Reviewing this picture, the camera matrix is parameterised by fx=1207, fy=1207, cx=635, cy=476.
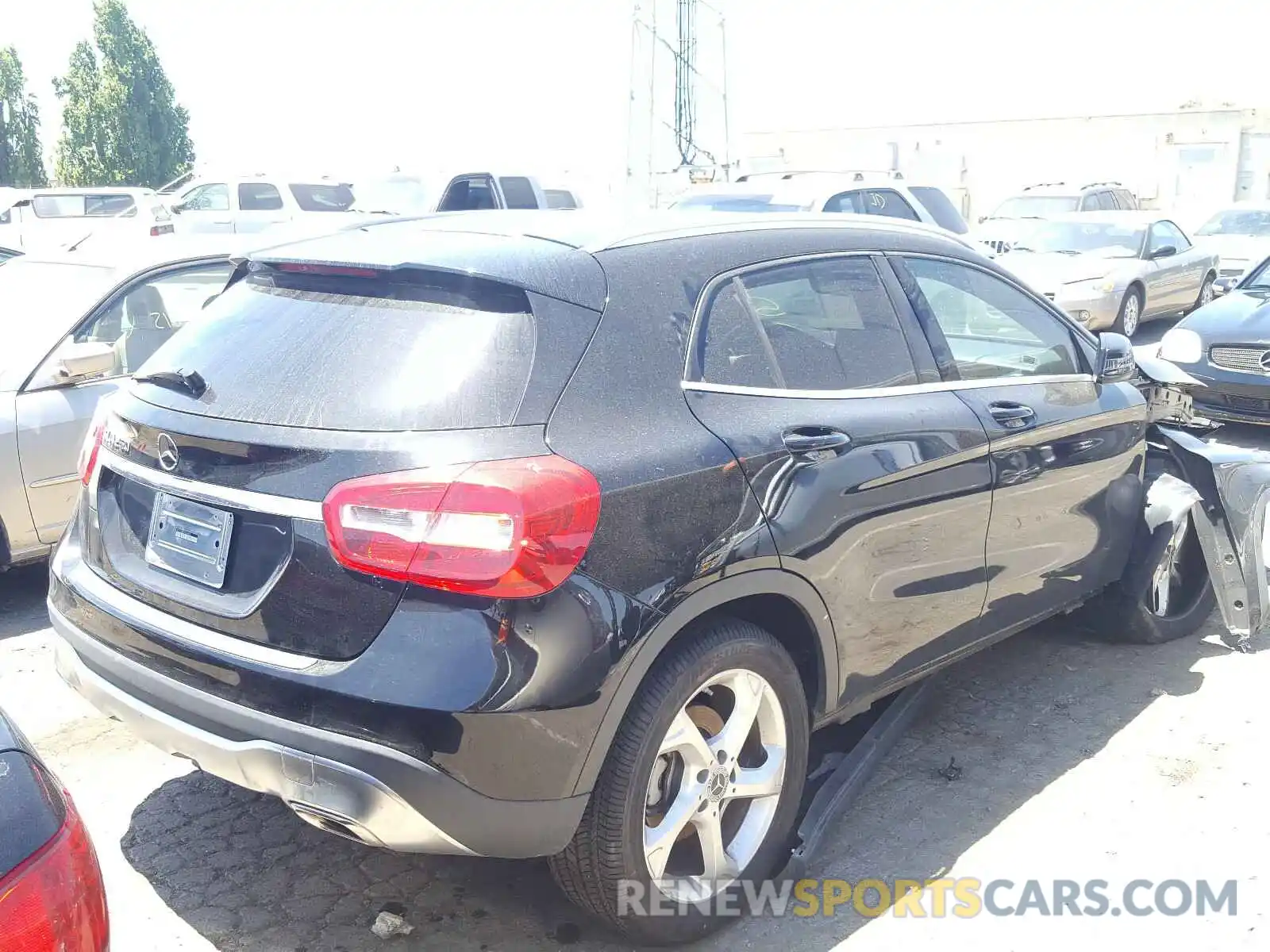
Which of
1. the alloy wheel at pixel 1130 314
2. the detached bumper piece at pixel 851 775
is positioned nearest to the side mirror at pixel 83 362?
the detached bumper piece at pixel 851 775

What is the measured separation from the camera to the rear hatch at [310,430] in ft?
8.58

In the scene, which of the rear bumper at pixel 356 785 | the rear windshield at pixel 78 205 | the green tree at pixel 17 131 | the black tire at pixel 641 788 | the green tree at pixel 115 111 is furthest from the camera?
the green tree at pixel 115 111

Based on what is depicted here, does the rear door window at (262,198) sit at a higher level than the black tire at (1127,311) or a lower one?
higher

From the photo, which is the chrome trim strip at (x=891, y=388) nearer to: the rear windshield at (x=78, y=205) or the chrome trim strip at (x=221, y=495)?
the chrome trim strip at (x=221, y=495)

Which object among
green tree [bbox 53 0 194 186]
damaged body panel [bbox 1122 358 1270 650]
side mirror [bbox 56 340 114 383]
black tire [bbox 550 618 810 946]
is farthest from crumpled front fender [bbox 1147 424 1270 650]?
green tree [bbox 53 0 194 186]

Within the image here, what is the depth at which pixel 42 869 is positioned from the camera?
1.81 metres

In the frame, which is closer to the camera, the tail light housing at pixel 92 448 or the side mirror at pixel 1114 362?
the tail light housing at pixel 92 448

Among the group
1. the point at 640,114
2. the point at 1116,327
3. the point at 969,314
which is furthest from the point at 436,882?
the point at 640,114

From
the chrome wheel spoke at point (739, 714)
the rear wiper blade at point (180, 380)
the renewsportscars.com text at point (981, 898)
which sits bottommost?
the renewsportscars.com text at point (981, 898)

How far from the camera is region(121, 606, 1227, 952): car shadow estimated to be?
10.3 ft

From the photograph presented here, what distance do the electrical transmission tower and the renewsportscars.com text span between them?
16819 mm

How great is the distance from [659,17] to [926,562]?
17824mm

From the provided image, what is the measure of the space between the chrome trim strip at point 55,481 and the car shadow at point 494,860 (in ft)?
6.46

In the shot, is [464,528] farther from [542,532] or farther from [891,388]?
[891,388]
